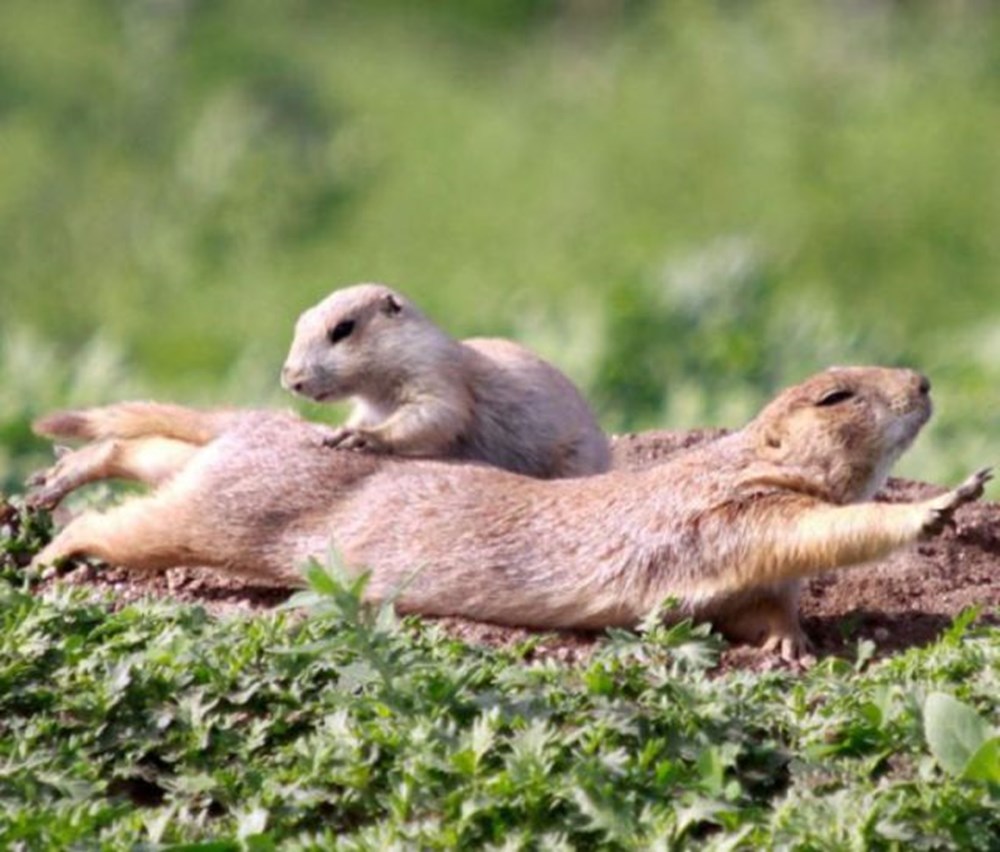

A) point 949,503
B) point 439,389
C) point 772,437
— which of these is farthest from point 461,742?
point 439,389

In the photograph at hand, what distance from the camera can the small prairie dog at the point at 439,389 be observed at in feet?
22.7

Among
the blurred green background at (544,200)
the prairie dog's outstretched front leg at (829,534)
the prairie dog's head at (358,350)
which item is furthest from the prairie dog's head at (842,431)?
the blurred green background at (544,200)

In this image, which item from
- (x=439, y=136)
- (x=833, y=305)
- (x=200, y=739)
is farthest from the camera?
(x=439, y=136)

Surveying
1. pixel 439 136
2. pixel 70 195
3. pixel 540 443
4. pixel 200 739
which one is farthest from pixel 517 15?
pixel 200 739

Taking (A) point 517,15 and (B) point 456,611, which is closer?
(B) point 456,611

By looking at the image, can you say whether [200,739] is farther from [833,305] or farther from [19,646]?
[833,305]

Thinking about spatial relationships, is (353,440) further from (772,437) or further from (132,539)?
(772,437)

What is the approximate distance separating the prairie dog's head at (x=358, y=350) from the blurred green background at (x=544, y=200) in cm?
338

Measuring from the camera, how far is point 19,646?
222 inches

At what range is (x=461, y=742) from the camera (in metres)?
5.14

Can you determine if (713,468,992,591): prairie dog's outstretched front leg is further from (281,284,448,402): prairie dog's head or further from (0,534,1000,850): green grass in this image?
(281,284,448,402): prairie dog's head

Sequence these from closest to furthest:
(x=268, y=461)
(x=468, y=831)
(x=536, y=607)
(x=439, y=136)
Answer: (x=468, y=831) < (x=536, y=607) < (x=268, y=461) < (x=439, y=136)

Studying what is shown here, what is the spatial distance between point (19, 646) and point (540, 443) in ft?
6.07

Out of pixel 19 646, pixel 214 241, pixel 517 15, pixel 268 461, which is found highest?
pixel 517 15
